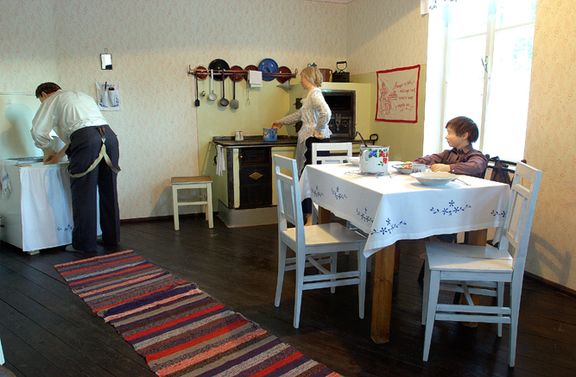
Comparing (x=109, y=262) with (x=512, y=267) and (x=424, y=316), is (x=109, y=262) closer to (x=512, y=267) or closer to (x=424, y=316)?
(x=424, y=316)

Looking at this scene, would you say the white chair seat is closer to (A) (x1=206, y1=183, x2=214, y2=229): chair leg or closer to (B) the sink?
(A) (x1=206, y1=183, x2=214, y2=229): chair leg

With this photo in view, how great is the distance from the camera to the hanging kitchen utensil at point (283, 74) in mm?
4972

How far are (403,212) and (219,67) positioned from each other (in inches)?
126

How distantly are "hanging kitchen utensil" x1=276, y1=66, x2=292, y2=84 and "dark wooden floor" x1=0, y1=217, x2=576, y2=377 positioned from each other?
7.31ft

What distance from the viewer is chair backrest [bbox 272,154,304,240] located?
2354 millimetres

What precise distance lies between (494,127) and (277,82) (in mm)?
2330

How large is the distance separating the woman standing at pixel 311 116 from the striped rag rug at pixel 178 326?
152 centimetres

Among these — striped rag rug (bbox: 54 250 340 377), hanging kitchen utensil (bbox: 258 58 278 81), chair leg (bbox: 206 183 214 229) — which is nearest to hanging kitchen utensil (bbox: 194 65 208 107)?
hanging kitchen utensil (bbox: 258 58 278 81)

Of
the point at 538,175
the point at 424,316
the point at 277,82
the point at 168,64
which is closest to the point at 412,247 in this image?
the point at 424,316

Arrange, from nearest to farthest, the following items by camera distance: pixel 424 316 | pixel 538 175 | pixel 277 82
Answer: pixel 538 175, pixel 424 316, pixel 277 82

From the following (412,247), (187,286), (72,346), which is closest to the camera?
(72,346)

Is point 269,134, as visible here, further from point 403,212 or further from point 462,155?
point 403,212

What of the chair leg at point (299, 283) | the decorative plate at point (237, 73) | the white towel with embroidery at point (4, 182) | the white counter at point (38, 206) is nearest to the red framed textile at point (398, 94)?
the decorative plate at point (237, 73)

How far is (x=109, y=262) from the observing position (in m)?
3.45
